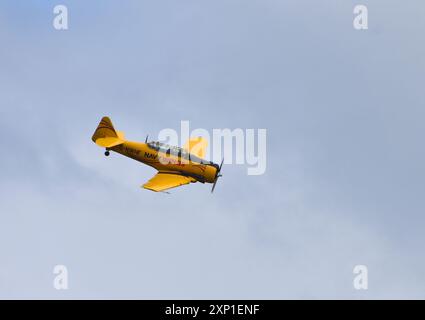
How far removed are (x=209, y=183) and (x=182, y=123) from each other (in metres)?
5.79

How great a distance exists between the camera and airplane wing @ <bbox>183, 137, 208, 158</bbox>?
58.2 meters

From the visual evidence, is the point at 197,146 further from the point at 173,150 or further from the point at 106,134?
the point at 106,134

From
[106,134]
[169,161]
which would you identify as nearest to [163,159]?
[169,161]

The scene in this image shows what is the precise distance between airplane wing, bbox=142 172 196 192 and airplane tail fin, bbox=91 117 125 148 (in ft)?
15.2

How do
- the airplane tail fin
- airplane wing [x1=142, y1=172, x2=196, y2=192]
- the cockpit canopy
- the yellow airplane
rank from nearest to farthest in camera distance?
airplane wing [x1=142, y1=172, x2=196, y2=192] < the yellow airplane < the cockpit canopy < the airplane tail fin

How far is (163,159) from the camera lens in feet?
180

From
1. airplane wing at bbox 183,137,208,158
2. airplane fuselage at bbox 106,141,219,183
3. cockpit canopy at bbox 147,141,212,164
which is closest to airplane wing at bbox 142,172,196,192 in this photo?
airplane fuselage at bbox 106,141,219,183

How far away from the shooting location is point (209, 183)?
2126 inches

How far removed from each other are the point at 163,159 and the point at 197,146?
15.9ft

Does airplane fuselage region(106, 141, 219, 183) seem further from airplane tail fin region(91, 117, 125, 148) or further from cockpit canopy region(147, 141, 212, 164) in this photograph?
airplane tail fin region(91, 117, 125, 148)

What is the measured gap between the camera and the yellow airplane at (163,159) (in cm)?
5375

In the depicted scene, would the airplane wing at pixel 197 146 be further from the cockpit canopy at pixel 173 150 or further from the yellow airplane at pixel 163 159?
the cockpit canopy at pixel 173 150
